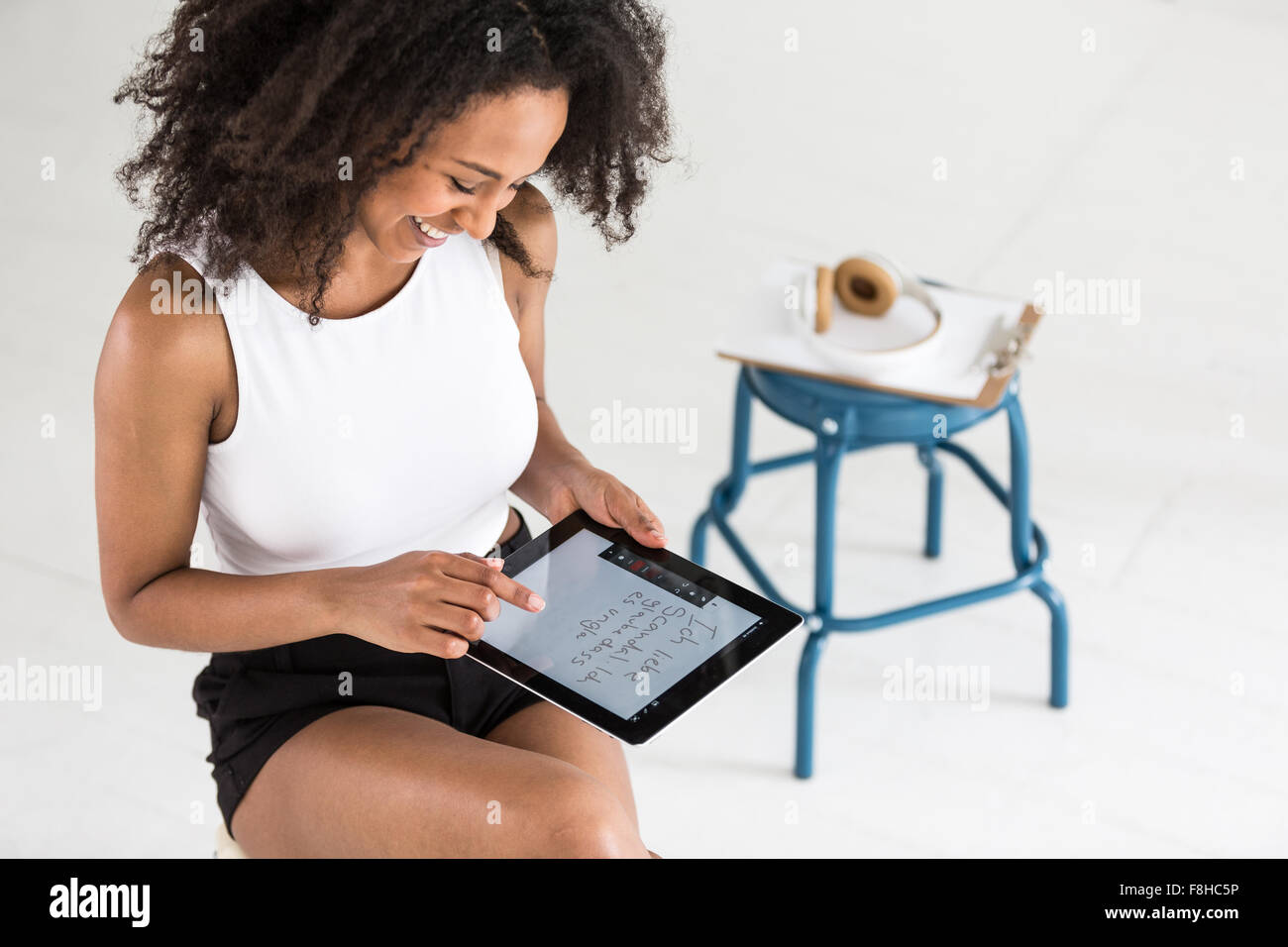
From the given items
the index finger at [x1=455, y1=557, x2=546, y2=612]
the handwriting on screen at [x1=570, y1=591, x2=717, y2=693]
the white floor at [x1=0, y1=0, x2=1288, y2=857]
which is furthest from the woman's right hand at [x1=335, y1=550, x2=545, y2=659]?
the white floor at [x1=0, y1=0, x2=1288, y2=857]

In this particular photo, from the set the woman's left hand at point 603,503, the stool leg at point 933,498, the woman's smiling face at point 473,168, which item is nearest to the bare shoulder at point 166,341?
the woman's smiling face at point 473,168

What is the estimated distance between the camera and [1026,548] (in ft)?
8.23

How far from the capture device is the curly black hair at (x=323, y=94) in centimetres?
138

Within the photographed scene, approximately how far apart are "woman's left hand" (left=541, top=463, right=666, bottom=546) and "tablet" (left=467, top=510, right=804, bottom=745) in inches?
0.8

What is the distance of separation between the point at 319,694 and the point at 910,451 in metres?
1.76

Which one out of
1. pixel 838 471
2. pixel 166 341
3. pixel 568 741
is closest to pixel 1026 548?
pixel 838 471

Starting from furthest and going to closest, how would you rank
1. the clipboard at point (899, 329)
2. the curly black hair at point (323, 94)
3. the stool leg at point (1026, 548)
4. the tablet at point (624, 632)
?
the stool leg at point (1026, 548)
the clipboard at point (899, 329)
the tablet at point (624, 632)
the curly black hair at point (323, 94)

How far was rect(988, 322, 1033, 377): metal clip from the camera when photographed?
2277 mm

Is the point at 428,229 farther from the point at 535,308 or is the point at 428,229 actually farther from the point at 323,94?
the point at 535,308

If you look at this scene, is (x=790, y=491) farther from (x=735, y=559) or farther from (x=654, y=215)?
(x=654, y=215)

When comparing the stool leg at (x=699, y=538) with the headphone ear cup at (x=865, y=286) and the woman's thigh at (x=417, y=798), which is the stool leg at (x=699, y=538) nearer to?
the headphone ear cup at (x=865, y=286)

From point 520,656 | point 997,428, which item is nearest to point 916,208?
point 997,428

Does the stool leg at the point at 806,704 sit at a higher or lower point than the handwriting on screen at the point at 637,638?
lower
